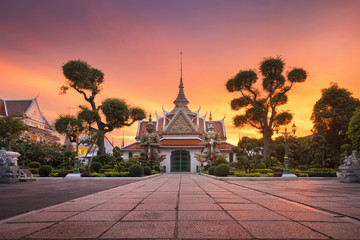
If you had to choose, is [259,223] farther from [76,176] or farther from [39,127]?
[39,127]

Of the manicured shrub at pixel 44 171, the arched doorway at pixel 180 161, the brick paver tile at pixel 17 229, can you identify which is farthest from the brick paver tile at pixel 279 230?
the arched doorway at pixel 180 161

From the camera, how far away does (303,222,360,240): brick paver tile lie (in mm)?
3167

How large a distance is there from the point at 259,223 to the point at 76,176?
55.3ft

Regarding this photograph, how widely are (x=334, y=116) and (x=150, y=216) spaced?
36934 mm

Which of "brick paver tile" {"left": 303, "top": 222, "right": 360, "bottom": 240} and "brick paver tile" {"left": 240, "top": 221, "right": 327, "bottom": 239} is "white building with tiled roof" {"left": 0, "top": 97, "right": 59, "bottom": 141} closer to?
"brick paver tile" {"left": 240, "top": 221, "right": 327, "bottom": 239}

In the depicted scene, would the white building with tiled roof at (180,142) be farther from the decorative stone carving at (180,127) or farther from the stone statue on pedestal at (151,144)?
the stone statue on pedestal at (151,144)

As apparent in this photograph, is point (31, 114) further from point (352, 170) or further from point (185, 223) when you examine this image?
point (185, 223)

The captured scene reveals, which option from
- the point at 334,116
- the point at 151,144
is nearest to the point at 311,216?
the point at 151,144

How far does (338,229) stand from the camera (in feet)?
11.4

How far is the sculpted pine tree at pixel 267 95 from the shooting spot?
93.8ft

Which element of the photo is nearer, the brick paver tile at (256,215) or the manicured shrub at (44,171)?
the brick paver tile at (256,215)

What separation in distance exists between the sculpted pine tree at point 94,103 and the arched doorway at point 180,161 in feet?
24.7

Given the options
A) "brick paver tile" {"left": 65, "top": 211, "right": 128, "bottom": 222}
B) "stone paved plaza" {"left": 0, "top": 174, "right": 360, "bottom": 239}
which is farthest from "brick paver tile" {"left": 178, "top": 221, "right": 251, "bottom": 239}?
"brick paver tile" {"left": 65, "top": 211, "right": 128, "bottom": 222}

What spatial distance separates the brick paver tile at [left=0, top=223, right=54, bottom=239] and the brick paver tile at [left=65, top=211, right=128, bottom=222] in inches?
20.6
